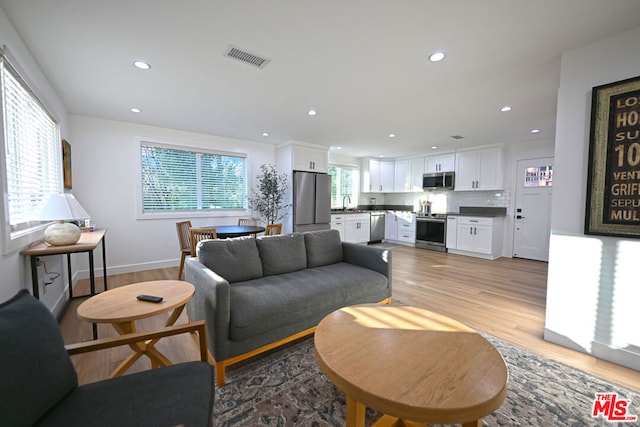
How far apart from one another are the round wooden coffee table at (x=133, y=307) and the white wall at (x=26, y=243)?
581mm

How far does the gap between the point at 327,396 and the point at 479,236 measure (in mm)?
5095

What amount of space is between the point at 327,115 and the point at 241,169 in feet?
7.84

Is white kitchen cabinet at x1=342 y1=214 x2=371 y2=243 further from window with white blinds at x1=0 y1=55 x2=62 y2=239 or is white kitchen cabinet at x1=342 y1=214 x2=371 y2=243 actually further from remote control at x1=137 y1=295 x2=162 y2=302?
window with white blinds at x1=0 y1=55 x2=62 y2=239

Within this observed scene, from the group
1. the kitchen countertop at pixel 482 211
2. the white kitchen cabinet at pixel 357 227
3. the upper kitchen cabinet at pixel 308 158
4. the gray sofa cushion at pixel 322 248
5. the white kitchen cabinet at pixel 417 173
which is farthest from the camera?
the white kitchen cabinet at pixel 417 173

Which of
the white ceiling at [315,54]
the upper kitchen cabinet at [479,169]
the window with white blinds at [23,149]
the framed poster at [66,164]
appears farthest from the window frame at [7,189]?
the upper kitchen cabinet at [479,169]

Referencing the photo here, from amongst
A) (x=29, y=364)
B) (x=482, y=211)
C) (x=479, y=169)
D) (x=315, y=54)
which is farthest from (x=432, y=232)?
(x=29, y=364)

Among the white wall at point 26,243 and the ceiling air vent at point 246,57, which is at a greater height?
the ceiling air vent at point 246,57

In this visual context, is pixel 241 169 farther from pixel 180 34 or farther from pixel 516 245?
pixel 516 245

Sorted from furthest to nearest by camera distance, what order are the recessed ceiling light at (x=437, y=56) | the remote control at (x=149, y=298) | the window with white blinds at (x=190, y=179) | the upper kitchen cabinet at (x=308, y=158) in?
the upper kitchen cabinet at (x=308, y=158) < the window with white blinds at (x=190, y=179) < the recessed ceiling light at (x=437, y=56) < the remote control at (x=149, y=298)

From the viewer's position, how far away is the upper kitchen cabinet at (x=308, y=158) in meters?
5.25

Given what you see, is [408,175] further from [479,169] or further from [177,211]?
[177,211]

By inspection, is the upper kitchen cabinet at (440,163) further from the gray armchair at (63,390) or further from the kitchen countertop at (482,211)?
the gray armchair at (63,390)

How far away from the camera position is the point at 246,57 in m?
2.21

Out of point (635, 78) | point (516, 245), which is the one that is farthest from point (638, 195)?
point (516, 245)
